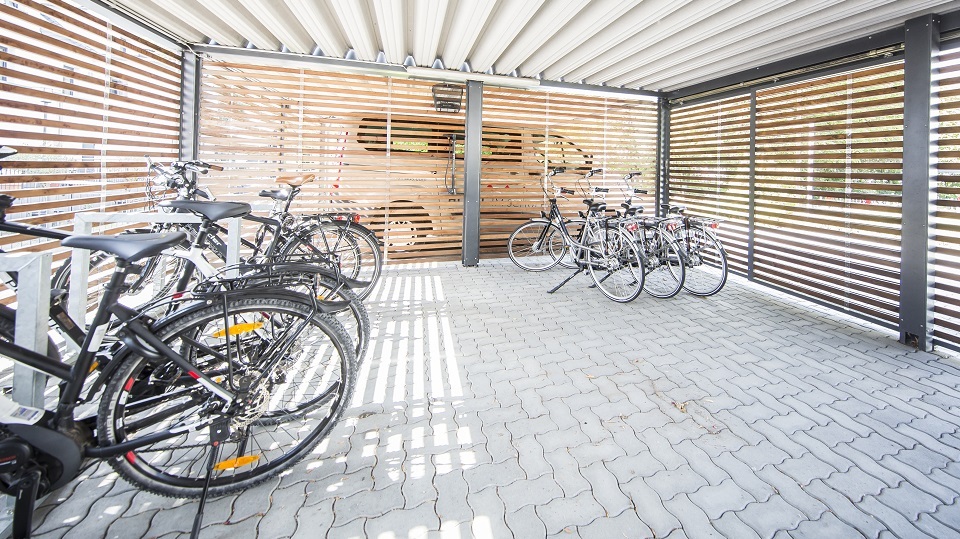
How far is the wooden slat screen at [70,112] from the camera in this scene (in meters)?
3.05

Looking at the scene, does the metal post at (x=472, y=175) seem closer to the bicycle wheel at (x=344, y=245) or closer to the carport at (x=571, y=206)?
the carport at (x=571, y=206)

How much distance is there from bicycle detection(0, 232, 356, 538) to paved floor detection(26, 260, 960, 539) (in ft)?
0.56

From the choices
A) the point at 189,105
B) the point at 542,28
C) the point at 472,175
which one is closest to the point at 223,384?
the point at 542,28

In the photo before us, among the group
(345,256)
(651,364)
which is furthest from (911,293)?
(345,256)

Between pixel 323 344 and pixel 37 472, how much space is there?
3.11ft

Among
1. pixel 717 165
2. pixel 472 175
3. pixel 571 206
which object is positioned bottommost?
pixel 571 206

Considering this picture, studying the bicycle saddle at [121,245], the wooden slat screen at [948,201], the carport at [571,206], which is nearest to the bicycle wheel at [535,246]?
the carport at [571,206]

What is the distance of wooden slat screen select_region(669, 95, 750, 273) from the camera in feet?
19.0

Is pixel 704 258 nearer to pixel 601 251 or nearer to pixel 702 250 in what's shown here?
pixel 702 250

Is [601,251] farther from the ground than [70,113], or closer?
closer

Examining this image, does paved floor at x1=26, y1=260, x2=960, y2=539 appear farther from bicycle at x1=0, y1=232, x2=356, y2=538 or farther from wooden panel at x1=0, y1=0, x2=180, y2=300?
wooden panel at x1=0, y1=0, x2=180, y2=300

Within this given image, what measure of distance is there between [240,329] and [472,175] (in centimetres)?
482

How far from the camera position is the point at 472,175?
20.6 ft

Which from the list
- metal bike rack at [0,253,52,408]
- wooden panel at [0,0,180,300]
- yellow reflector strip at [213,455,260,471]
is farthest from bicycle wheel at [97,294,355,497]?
wooden panel at [0,0,180,300]
